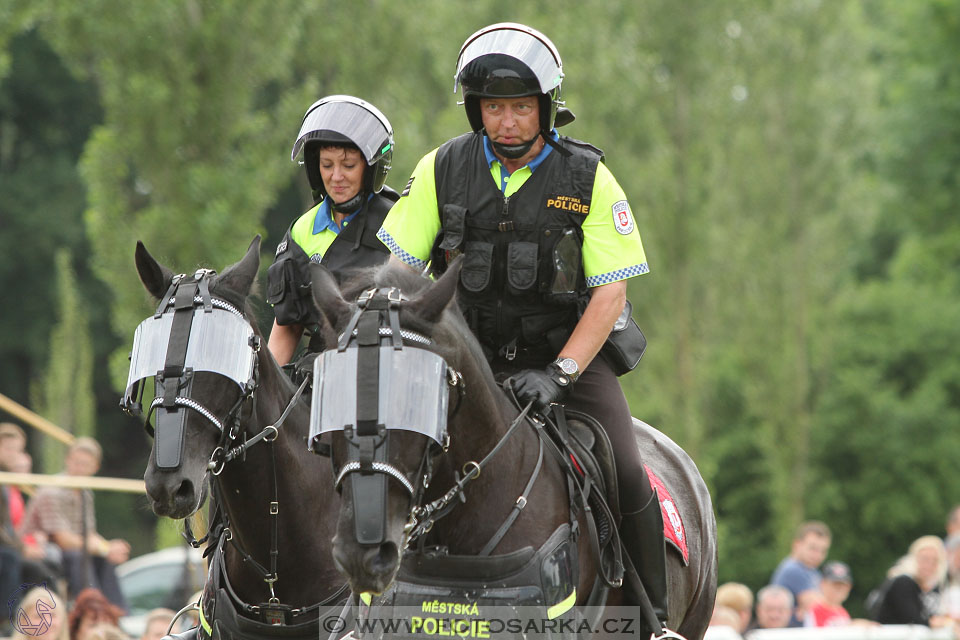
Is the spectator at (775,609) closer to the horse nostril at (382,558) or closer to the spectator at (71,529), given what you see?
the spectator at (71,529)

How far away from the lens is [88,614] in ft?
25.3

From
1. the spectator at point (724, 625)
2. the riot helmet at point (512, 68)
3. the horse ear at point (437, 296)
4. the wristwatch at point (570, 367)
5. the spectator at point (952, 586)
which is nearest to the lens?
the horse ear at point (437, 296)

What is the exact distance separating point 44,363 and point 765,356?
16.0 m

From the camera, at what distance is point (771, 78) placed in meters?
24.7

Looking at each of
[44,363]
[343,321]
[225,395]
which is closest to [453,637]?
[343,321]

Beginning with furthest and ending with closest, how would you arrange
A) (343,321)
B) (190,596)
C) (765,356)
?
(765,356), (190,596), (343,321)

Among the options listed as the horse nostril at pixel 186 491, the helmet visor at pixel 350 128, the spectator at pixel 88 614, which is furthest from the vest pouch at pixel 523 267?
the spectator at pixel 88 614

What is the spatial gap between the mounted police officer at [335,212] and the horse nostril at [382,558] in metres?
2.58

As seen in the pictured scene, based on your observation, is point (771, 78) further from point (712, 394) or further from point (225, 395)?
point (225, 395)

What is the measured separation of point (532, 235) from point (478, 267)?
233mm

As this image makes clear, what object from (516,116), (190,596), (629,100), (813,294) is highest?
(629,100)

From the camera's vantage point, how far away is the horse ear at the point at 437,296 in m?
4.08

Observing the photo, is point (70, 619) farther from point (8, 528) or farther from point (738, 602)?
point (738, 602)

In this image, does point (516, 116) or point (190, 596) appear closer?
point (516, 116)
